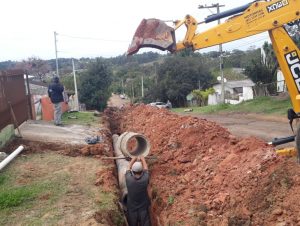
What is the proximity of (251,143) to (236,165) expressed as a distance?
2.81 feet

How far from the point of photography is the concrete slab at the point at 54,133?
13.5m

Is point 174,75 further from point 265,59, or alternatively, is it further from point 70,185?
point 70,185

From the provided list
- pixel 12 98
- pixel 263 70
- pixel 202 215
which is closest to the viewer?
pixel 202 215

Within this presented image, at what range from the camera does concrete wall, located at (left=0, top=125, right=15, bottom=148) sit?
11.4 meters

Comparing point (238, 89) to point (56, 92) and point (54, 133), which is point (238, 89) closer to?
point (56, 92)

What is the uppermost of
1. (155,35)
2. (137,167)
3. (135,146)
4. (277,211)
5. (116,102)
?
(155,35)

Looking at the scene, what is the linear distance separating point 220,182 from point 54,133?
7851mm

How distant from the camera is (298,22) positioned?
804 cm

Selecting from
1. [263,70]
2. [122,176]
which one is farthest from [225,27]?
[263,70]

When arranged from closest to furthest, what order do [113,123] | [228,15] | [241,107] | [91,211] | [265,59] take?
[91,211]
[228,15]
[113,123]
[241,107]
[265,59]

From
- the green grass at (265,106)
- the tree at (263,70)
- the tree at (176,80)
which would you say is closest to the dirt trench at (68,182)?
the green grass at (265,106)

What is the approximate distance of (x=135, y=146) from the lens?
13.2 metres

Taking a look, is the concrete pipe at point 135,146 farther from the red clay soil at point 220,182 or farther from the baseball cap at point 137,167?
the baseball cap at point 137,167

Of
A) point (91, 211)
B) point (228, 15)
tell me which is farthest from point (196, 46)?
point (91, 211)
